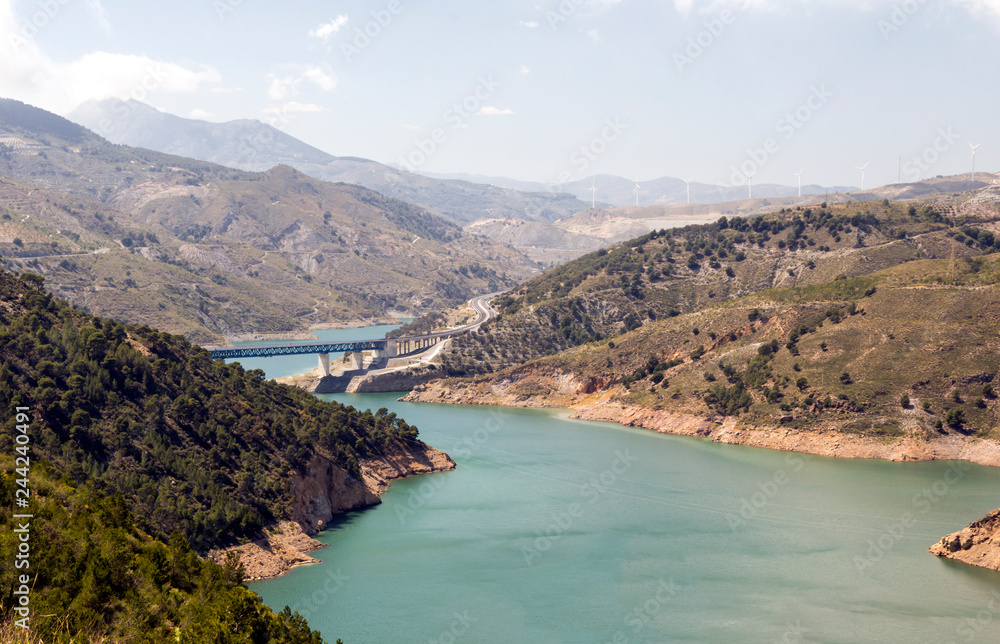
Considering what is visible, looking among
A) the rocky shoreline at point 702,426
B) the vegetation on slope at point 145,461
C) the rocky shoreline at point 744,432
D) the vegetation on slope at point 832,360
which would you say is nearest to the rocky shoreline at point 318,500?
the vegetation on slope at point 145,461

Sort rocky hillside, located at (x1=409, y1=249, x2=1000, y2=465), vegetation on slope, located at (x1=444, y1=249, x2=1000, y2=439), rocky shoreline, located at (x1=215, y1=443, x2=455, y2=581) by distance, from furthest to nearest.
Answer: vegetation on slope, located at (x1=444, y1=249, x2=1000, y2=439) < rocky hillside, located at (x1=409, y1=249, x2=1000, y2=465) < rocky shoreline, located at (x1=215, y1=443, x2=455, y2=581)

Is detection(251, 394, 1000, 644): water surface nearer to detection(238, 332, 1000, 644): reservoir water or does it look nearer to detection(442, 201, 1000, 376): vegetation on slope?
detection(238, 332, 1000, 644): reservoir water

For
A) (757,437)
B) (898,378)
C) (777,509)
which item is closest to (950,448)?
(898,378)

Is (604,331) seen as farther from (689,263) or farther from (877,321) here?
(877,321)

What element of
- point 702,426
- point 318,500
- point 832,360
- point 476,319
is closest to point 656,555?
point 318,500

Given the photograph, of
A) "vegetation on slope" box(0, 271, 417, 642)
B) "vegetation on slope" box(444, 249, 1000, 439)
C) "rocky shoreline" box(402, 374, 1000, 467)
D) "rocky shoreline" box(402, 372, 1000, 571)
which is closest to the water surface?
"rocky shoreline" box(402, 372, 1000, 571)

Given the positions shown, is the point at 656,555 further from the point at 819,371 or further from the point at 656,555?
the point at 819,371

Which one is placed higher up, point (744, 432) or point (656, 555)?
point (744, 432)
